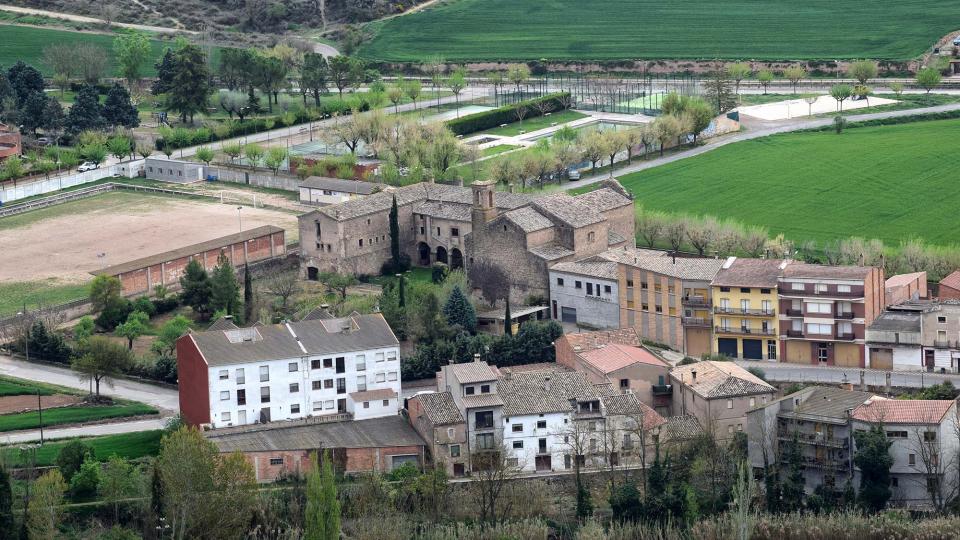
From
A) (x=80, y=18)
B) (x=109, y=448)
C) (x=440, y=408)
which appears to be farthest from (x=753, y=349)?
(x=80, y=18)

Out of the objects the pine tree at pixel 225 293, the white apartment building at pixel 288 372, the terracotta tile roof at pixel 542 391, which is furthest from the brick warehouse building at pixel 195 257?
the terracotta tile roof at pixel 542 391

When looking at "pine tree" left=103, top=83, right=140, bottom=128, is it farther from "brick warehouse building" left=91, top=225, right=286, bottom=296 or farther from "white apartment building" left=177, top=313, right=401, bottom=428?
"white apartment building" left=177, top=313, right=401, bottom=428

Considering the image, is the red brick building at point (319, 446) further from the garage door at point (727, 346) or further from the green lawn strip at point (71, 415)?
the garage door at point (727, 346)

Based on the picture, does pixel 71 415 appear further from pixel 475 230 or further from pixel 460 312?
pixel 475 230

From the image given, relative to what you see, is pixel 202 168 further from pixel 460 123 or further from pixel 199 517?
pixel 199 517

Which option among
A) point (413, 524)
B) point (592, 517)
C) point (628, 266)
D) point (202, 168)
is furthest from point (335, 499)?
point (202, 168)
